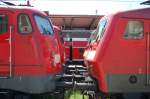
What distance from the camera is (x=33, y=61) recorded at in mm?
9156

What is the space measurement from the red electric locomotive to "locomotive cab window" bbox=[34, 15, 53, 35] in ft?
4.37

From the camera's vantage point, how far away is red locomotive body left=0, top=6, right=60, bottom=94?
914 centimetres

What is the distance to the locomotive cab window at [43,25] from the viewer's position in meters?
9.41

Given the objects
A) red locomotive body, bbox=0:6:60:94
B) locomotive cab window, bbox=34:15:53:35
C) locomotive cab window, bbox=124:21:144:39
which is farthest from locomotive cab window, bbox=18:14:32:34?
locomotive cab window, bbox=124:21:144:39

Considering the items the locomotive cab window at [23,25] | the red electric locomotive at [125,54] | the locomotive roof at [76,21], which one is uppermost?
the locomotive roof at [76,21]

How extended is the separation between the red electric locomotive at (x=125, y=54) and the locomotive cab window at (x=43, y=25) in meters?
1.33

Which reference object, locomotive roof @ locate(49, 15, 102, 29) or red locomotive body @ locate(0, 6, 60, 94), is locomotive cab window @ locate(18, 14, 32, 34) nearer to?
red locomotive body @ locate(0, 6, 60, 94)

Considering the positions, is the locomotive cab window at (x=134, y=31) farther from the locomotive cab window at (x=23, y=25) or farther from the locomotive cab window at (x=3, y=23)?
the locomotive cab window at (x=3, y=23)

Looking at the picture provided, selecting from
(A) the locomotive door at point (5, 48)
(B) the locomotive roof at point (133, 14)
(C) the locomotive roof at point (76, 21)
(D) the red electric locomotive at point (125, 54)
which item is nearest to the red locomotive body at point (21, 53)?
(A) the locomotive door at point (5, 48)

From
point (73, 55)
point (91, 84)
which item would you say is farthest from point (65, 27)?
point (91, 84)

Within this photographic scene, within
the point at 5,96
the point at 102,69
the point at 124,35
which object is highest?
the point at 124,35

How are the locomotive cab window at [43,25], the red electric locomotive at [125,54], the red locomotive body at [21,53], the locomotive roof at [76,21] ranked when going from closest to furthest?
the red locomotive body at [21,53] < the red electric locomotive at [125,54] < the locomotive cab window at [43,25] < the locomotive roof at [76,21]

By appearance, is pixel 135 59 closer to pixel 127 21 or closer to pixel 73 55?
pixel 127 21

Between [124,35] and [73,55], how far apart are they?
30.8ft
